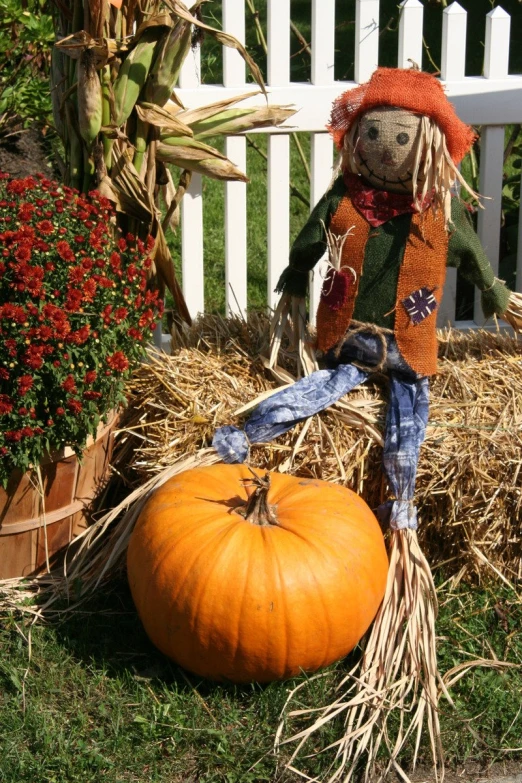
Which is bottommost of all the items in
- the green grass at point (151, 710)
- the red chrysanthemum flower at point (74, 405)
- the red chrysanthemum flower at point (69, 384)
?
the green grass at point (151, 710)

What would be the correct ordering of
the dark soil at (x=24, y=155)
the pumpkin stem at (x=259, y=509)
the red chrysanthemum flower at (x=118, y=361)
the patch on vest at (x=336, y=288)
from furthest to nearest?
the dark soil at (x=24, y=155) < the patch on vest at (x=336, y=288) < the red chrysanthemum flower at (x=118, y=361) < the pumpkin stem at (x=259, y=509)

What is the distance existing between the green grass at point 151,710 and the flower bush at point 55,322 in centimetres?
54

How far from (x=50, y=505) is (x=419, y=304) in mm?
1311

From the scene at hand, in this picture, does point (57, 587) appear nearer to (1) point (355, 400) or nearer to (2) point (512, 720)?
(1) point (355, 400)

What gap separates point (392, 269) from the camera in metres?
2.93

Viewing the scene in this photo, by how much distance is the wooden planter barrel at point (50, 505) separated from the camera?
278 cm

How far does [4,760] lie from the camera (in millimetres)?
2242

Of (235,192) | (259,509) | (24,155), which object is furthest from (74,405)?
(24,155)

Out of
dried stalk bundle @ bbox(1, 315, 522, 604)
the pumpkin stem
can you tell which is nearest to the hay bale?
dried stalk bundle @ bbox(1, 315, 522, 604)

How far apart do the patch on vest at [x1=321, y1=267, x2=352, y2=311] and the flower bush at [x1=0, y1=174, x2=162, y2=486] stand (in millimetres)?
630

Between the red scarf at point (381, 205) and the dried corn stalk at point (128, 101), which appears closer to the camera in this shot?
the red scarf at point (381, 205)

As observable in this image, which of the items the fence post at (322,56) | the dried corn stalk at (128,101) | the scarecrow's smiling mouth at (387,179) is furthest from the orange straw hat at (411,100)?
the fence post at (322,56)

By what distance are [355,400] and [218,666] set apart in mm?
977

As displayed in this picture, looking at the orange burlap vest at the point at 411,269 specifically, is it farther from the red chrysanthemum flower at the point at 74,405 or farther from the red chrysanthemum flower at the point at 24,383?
the red chrysanthemum flower at the point at 24,383
